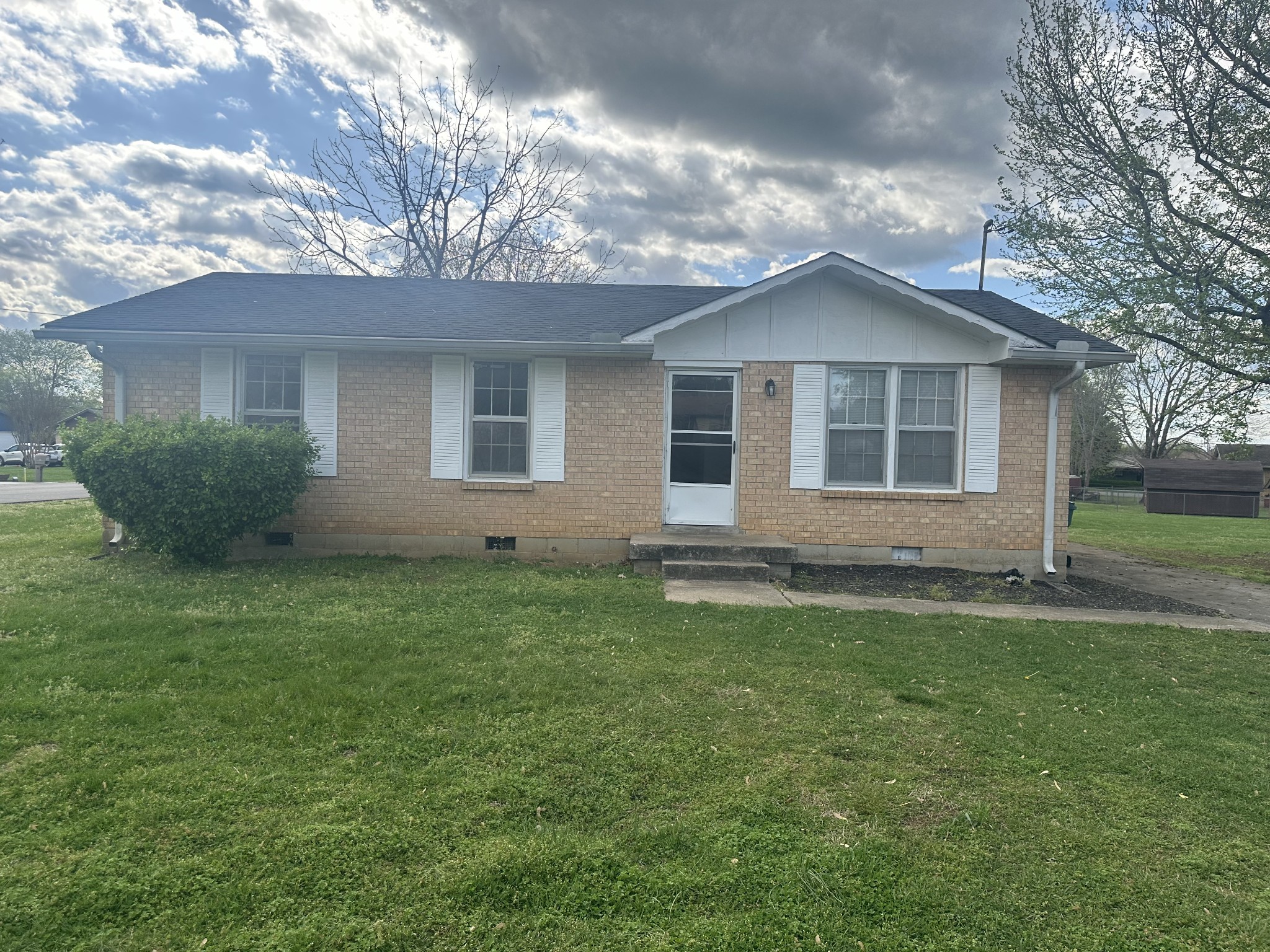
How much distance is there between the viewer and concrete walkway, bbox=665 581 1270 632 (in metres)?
6.62

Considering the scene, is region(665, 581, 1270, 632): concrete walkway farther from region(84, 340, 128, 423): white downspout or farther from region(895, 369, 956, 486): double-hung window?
region(84, 340, 128, 423): white downspout

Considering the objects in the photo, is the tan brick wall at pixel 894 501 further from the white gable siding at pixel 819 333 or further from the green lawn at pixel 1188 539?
the green lawn at pixel 1188 539

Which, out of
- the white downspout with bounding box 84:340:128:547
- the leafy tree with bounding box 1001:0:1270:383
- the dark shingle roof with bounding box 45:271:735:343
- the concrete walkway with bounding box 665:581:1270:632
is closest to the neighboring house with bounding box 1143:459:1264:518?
the leafy tree with bounding box 1001:0:1270:383

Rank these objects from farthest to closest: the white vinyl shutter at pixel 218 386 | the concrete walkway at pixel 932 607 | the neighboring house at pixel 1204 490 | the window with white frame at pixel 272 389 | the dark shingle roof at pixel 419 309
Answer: the neighboring house at pixel 1204 490, the window with white frame at pixel 272 389, the white vinyl shutter at pixel 218 386, the dark shingle roof at pixel 419 309, the concrete walkway at pixel 932 607

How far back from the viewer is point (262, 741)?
339 centimetres

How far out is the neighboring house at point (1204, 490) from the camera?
89.7 ft

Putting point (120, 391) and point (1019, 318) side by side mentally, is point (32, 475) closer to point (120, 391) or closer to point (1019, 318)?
point (120, 391)

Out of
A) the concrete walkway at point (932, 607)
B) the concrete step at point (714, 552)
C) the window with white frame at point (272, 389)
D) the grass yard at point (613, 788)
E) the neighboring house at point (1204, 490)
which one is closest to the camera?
the grass yard at point (613, 788)

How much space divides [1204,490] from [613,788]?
33.7 metres

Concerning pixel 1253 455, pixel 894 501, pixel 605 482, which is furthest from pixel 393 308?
pixel 1253 455

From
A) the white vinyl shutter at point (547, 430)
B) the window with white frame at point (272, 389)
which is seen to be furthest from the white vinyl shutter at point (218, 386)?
the white vinyl shutter at point (547, 430)

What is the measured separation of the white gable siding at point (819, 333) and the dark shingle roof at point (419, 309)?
384 mm

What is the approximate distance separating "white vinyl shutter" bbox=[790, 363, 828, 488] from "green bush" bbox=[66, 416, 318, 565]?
6.27 metres

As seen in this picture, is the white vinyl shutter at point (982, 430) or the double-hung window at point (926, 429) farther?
the double-hung window at point (926, 429)
